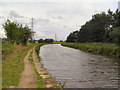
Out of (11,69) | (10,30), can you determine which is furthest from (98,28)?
(11,69)

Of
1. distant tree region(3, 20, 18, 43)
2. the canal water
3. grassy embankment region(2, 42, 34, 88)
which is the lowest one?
the canal water

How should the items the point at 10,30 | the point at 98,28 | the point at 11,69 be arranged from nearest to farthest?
the point at 11,69, the point at 10,30, the point at 98,28

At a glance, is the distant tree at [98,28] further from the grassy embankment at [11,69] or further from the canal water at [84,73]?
the grassy embankment at [11,69]

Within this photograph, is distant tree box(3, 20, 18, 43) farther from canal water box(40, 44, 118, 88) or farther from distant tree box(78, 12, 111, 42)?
distant tree box(78, 12, 111, 42)

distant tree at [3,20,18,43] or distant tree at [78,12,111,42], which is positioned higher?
distant tree at [78,12,111,42]

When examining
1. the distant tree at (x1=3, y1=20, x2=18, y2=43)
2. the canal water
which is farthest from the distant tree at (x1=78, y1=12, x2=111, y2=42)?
the canal water

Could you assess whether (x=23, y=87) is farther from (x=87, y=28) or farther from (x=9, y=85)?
(x=87, y=28)

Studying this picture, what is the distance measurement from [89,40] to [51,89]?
54.8m

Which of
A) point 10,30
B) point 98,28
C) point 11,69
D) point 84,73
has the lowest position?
point 84,73

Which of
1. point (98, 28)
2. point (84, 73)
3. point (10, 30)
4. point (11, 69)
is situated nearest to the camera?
point (11, 69)

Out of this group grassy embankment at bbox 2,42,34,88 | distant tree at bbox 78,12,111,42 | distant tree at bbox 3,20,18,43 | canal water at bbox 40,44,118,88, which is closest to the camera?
grassy embankment at bbox 2,42,34,88

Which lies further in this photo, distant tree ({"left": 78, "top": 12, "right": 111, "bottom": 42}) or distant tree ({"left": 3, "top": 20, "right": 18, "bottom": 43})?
distant tree ({"left": 78, "top": 12, "right": 111, "bottom": 42})

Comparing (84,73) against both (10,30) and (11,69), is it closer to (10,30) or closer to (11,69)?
(11,69)

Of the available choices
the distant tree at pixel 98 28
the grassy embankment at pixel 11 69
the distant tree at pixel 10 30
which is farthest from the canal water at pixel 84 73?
the distant tree at pixel 98 28
